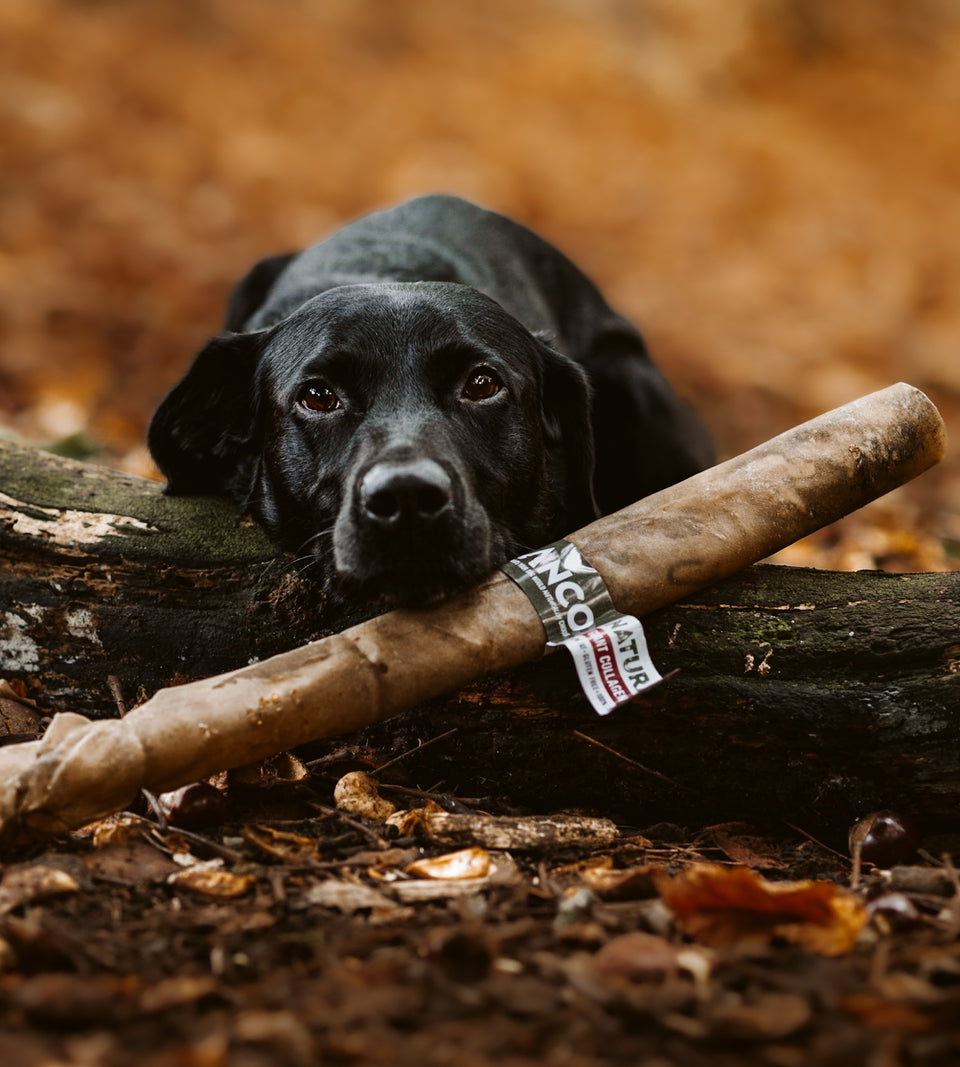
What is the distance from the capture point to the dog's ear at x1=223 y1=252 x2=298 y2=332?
4223 millimetres

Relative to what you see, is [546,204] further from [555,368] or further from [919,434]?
[919,434]

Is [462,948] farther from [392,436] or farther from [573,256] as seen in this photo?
[573,256]

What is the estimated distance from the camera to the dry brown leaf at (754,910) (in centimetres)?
159

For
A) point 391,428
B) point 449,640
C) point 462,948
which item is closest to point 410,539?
point 449,640

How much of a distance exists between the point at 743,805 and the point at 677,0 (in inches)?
486

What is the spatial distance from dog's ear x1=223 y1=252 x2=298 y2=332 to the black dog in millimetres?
496

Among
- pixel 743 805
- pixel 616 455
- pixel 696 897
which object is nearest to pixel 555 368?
pixel 616 455

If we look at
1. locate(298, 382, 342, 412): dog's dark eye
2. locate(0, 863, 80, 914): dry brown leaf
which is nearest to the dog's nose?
locate(298, 382, 342, 412): dog's dark eye

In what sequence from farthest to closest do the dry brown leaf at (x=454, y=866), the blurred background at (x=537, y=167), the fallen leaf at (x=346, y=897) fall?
the blurred background at (x=537, y=167), the dry brown leaf at (x=454, y=866), the fallen leaf at (x=346, y=897)

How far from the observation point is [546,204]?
1048 cm

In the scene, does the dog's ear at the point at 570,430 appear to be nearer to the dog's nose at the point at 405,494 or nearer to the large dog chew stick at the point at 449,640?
the large dog chew stick at the point at 449,640

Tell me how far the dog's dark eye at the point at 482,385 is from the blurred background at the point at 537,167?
346cm

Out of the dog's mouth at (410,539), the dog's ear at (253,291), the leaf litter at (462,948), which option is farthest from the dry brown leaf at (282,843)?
the dog's ear at (253,291)

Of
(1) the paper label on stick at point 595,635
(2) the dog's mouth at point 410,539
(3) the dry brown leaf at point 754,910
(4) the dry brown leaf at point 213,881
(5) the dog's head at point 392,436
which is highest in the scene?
(5) the dog's head at point 392,436
